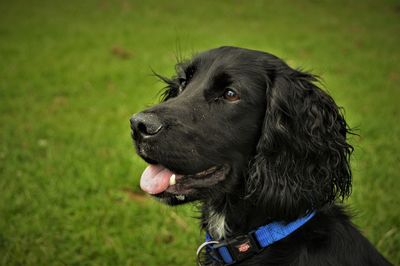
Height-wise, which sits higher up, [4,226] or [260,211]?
[260,211]

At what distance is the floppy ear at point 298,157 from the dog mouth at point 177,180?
223 mm

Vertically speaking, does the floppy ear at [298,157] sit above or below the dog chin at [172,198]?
above

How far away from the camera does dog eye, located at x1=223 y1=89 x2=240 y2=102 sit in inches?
100

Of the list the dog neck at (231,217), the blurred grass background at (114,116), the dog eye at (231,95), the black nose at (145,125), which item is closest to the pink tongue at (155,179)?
the black nose at (145,125)

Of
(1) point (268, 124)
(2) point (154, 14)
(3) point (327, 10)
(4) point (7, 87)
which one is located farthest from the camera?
(3) point (327, 10)

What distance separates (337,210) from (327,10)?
1818 cm

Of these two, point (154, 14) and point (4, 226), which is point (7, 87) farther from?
point (154, 14)

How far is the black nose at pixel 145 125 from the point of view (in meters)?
2.25

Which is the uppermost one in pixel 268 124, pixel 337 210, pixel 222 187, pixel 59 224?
pixel 268 124

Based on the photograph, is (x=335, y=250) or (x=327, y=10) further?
(x=327, y=10)

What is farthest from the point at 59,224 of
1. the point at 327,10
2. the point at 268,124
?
the point at 327,10

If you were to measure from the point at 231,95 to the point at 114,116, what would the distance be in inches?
170

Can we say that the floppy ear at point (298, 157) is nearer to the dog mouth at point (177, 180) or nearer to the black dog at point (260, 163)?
the black dog at point (260, 163)

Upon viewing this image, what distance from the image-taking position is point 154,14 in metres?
15.9
